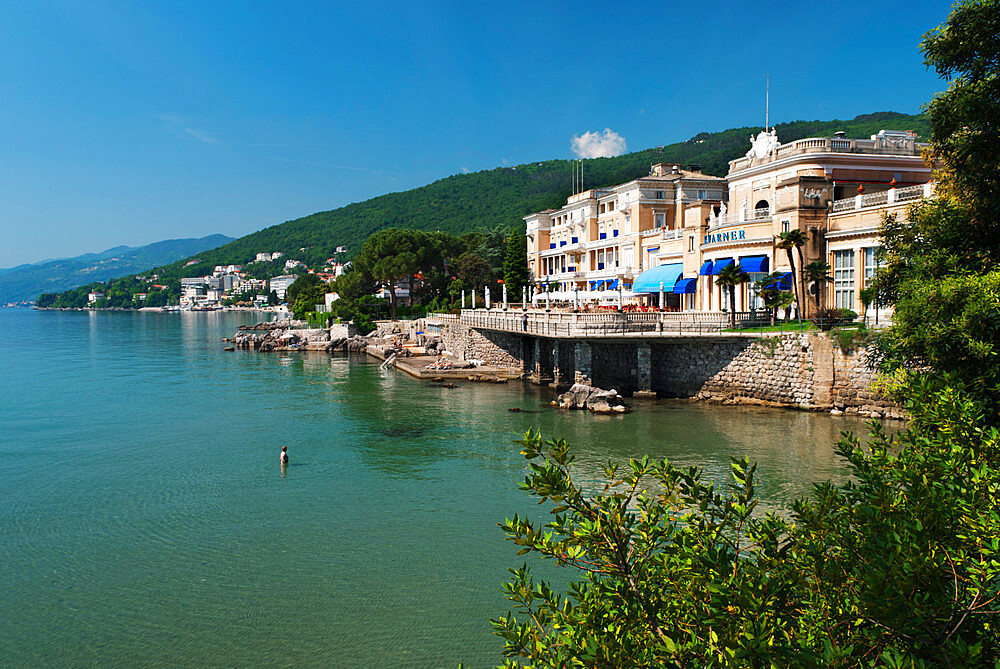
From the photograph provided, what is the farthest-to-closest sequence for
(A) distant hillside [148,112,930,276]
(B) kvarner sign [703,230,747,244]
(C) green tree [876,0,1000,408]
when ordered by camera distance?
(A) distant hillside [148,112,930,276], (B) kvarner sign [703,230,747,244], (C) green tree [876,0,1000,408]

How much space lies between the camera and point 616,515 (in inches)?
206

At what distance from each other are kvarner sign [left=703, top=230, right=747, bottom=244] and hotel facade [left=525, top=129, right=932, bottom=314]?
0.21 ft

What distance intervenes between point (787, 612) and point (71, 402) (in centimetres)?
4181

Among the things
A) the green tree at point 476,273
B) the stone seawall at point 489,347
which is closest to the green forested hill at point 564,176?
the green tree at point 476,273

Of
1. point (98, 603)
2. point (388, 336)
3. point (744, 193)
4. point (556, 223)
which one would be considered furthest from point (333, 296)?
point (98, 603)

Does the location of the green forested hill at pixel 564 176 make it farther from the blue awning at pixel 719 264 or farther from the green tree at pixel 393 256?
the blue awning at pixel 719 264

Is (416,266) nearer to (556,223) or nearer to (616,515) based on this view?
(556,223)

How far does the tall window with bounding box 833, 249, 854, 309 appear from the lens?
31406mm

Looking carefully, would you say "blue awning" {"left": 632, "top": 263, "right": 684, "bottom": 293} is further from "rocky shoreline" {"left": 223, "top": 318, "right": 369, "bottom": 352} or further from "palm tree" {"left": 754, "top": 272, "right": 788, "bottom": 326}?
"rocky shoreline" {"left": 223, "top": 318, "right": 369, "bottom": 352}

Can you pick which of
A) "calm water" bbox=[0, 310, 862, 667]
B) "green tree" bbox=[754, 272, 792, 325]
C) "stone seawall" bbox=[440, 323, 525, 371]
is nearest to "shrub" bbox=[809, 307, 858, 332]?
"green tree" bbox=[754, 272, 792, 325]

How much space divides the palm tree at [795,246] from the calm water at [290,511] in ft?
24.2

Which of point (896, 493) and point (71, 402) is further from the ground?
point (896, 493)

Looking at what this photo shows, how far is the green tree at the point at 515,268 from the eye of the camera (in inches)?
2653

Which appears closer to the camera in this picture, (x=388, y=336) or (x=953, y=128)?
(x=953, y=128)
